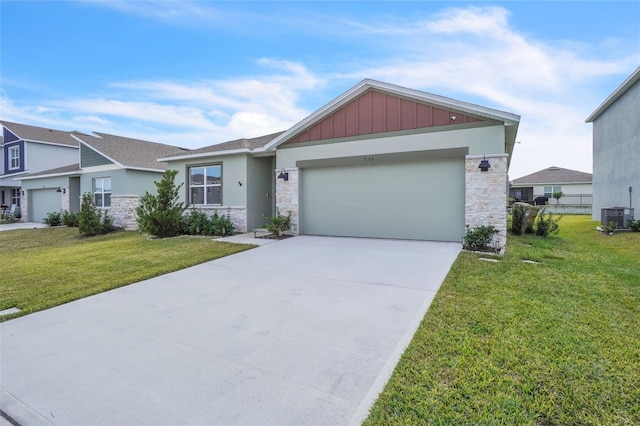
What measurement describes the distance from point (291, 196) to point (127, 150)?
12.1 meters

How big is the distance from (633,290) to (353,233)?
21.7ft

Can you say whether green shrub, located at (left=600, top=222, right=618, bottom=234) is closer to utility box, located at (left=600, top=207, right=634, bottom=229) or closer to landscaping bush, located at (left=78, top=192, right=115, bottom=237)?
utility box, located at (left=600, top=207, right=634, bottom=229)

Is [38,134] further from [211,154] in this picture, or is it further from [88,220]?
[211,154]

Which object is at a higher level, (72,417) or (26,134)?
(26,134)

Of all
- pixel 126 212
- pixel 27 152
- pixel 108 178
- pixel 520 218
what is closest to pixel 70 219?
pixel 108 178

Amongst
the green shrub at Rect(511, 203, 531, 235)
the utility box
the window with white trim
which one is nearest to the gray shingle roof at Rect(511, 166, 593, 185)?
the utility box

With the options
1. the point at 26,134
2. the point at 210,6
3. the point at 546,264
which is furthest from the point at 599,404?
the point at 26,134

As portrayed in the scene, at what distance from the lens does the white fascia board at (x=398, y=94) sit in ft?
26.0

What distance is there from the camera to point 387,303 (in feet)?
14.4

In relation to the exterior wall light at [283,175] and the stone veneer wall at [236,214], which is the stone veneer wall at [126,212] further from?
the exterior wall light at [283,175]

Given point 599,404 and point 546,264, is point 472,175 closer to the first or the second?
point 546,264

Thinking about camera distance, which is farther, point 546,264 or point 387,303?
point 546,264

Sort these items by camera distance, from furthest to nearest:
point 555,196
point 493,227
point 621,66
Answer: point 555,196 → point 621,66 → point 493,227

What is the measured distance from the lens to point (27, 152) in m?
23.0
